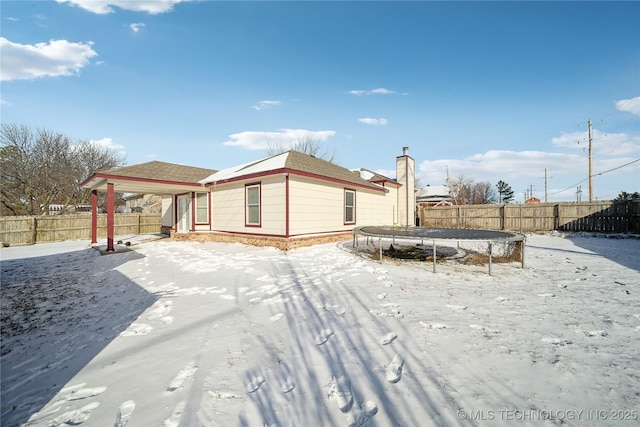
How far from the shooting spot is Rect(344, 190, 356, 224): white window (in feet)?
39.4

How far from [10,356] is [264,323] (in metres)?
2.66

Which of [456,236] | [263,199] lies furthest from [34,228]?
[456,236]

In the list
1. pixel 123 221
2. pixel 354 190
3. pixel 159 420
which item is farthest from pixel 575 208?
pixel 123 221

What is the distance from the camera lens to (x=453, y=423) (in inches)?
67.9

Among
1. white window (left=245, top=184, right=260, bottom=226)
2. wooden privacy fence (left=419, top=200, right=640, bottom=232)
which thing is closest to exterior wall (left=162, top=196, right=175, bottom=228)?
white window (left=245, top=184, right=260, bottom=226)

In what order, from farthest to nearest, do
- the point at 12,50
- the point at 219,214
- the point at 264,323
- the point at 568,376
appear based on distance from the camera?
the point at 219,214
the point at 12,50
the point at 264,323
the point at 568,376

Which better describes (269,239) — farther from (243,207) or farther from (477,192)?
(477,192)

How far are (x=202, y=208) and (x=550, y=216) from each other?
1850cm

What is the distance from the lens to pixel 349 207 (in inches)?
483

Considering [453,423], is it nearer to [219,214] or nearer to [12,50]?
[219,214]

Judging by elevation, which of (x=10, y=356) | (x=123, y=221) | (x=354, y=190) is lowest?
(x=10, y=356)

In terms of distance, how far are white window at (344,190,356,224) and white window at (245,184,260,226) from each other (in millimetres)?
4045

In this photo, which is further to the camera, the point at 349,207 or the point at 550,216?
the point at 550,216

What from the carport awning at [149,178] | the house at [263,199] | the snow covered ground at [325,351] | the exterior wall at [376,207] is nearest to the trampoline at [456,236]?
the snow covered ground at [325,351]
